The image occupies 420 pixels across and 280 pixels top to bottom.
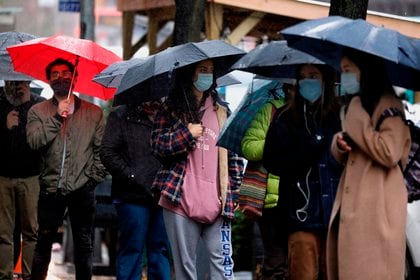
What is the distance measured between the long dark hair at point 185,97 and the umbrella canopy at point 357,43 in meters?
1.52

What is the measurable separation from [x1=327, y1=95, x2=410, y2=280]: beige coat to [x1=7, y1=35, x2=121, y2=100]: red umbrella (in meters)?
3.77

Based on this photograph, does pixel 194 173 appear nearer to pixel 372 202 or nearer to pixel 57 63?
pixel 372 202

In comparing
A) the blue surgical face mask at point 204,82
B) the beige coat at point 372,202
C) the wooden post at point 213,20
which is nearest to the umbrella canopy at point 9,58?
the blue surgical face mask at point 204,82

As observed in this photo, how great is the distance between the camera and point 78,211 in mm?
11062

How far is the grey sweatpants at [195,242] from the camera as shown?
9.61 m

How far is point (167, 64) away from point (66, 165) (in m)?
1.70

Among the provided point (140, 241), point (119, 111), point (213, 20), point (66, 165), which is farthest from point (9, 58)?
point (213, 20)

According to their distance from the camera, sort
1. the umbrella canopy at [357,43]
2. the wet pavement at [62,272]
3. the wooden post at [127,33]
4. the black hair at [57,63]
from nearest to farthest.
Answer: the umbrella canopy at [357,43]
the black hair at [57,63]
the wet pavement at [62,272]
the wooden post at [127,33]

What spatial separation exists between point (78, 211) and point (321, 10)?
591 centimetres

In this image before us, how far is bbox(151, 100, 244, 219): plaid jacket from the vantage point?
9.51 m

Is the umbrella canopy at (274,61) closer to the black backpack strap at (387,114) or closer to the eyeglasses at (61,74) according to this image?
the black backpack strap at (387,114)

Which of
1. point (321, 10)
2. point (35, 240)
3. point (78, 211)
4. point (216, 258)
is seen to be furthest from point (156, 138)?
point (321, 10)

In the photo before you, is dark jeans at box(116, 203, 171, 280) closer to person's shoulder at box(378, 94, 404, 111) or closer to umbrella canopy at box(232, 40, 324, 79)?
umbrella canopy at box(232, 40, 324, 79)

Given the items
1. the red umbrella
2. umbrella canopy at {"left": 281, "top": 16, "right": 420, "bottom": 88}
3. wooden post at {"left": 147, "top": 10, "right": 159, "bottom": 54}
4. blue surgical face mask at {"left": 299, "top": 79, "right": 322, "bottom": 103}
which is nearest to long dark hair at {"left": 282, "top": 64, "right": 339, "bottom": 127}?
blue surgical face mask at {"left": 299, "top": 79, "right": 322, "bottom": 103}
